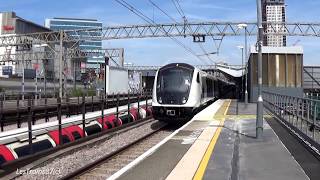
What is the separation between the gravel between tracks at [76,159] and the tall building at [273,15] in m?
15.4

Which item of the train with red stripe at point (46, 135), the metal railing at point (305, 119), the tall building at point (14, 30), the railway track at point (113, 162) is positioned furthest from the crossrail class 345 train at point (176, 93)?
the tall building at point (14, 30)

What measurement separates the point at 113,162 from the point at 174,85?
409 inches

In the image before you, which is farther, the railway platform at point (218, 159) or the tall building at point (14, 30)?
the tall building at point (14, 30)

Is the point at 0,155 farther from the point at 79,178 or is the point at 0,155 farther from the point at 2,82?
the point at 2,82

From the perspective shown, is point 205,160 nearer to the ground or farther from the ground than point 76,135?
nearer to the ground

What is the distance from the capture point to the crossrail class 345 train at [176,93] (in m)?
23.1

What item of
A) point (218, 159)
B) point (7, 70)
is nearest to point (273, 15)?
point (218, 159)

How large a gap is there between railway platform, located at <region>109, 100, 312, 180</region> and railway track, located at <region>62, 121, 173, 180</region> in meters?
0.77

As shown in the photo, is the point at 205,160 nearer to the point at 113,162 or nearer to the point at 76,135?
the point at 113,162

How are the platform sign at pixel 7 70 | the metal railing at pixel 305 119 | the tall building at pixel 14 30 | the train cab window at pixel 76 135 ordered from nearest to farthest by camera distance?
the metal railing at pixel 305 119 → the train cab window at pixel 76 135 → the platform sign at pixel 7 70 → the tall building at pixel 14 30

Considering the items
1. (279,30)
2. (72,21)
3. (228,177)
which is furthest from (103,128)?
(72,21)

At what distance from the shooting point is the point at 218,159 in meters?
12.0

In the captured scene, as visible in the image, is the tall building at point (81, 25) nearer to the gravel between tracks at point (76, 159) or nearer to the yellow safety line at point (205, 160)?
the gravel between tracks at point (76, 159)

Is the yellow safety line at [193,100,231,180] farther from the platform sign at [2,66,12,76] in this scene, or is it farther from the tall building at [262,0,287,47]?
the platform sign at [2,66,12,76]
